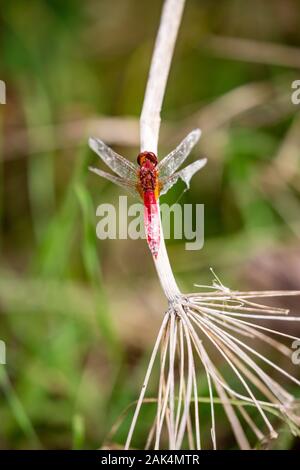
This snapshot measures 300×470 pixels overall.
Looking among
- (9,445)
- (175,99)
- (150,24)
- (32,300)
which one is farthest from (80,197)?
(150,24)

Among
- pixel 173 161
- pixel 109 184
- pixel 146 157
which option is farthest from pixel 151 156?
pixel 109 184

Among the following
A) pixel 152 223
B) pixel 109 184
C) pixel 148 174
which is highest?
pixel 109 184

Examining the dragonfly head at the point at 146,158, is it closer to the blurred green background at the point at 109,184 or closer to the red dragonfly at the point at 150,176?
the red dragonfly at the point at 150,176

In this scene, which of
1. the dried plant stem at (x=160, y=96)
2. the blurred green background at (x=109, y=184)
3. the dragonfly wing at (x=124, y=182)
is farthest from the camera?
the blurred green background at (x=109, y=184)

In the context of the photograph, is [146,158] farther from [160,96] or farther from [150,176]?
[160,96]

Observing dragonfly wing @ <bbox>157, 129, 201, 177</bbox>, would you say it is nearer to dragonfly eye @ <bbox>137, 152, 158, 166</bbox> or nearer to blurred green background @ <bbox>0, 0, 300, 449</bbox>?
dragonfly eye @ <bbox>137, 152, 158, 166</bbox>

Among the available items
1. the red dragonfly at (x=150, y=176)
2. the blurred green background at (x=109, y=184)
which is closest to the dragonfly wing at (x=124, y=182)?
the red dragonfly at (x=150, y=176)

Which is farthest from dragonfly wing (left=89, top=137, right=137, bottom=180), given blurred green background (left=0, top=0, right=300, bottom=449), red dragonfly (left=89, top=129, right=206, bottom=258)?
blurred green background (left=0, top=0, right=300, bottom=449)

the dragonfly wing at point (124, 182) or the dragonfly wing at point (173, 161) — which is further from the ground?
the dragonfly wing at point (173, 161)
